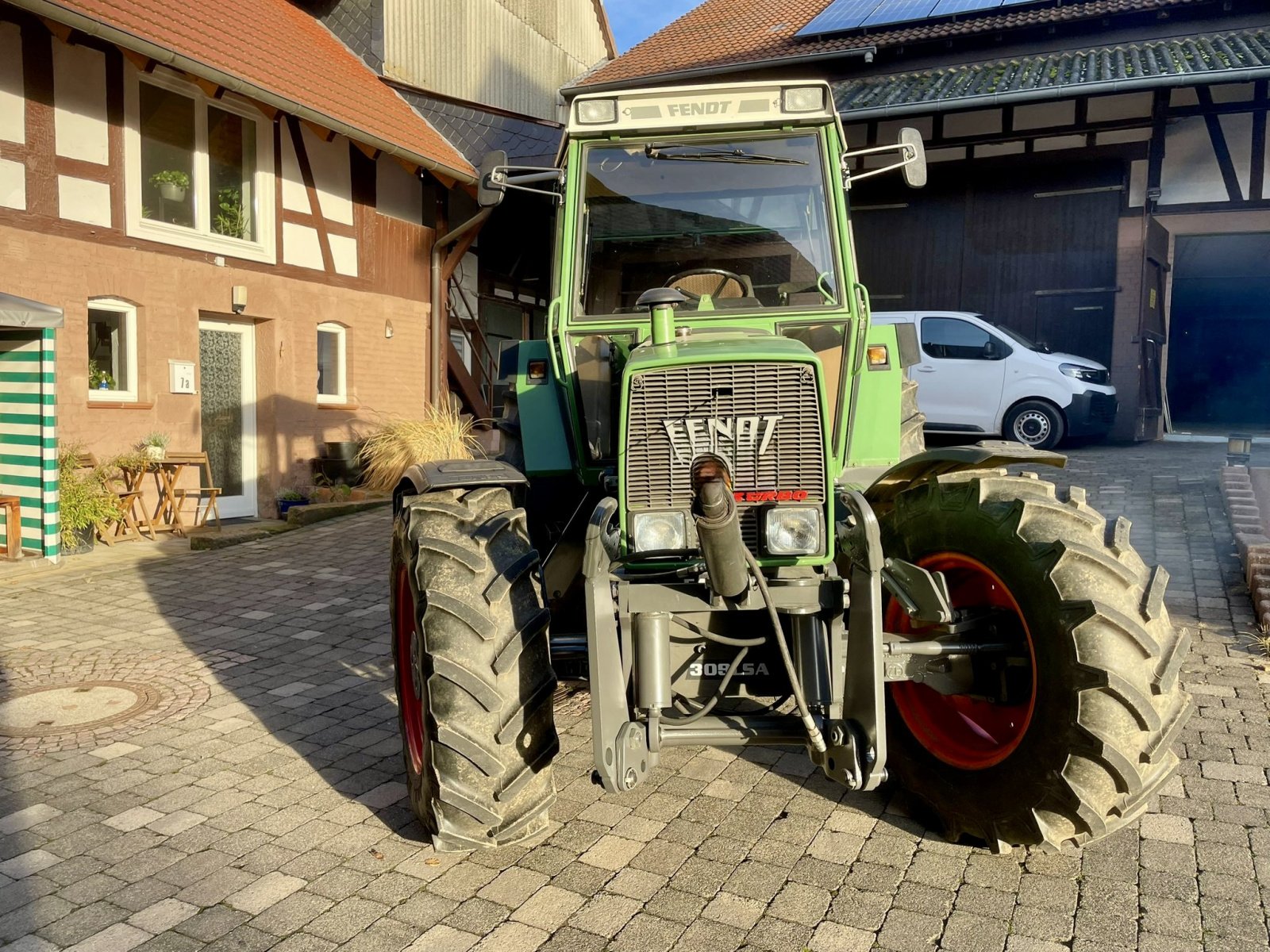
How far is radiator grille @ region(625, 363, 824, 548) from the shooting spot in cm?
306

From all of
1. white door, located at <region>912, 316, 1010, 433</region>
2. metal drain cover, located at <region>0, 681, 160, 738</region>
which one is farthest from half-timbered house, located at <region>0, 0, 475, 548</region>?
white door, located at <region>912, 316, 1010, 433</region>

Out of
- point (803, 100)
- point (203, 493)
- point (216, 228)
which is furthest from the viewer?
point (216, 228)

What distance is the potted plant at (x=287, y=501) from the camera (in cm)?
1154

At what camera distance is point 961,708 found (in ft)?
11.8

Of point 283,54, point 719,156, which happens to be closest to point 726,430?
point 719,156

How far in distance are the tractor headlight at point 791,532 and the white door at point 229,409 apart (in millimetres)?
9735

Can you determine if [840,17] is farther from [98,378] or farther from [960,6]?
[98,378]

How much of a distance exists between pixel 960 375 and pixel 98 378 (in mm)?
9713

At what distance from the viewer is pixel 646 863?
3.16m

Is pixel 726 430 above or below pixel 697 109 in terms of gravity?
below

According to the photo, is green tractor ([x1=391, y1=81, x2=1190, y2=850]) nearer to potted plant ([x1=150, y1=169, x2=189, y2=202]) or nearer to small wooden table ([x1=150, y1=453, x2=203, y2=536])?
small wooden table ([x1=150, y1=453, x2=203, y2=536])

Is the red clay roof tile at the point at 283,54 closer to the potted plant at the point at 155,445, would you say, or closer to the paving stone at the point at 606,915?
the potted plant at the point at 155,445

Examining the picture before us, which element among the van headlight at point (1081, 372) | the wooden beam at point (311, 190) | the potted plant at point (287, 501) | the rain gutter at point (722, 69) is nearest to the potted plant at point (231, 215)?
the wooden beam at point (311, 190)

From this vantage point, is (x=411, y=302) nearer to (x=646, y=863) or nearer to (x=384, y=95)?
(x=384, y=95)
